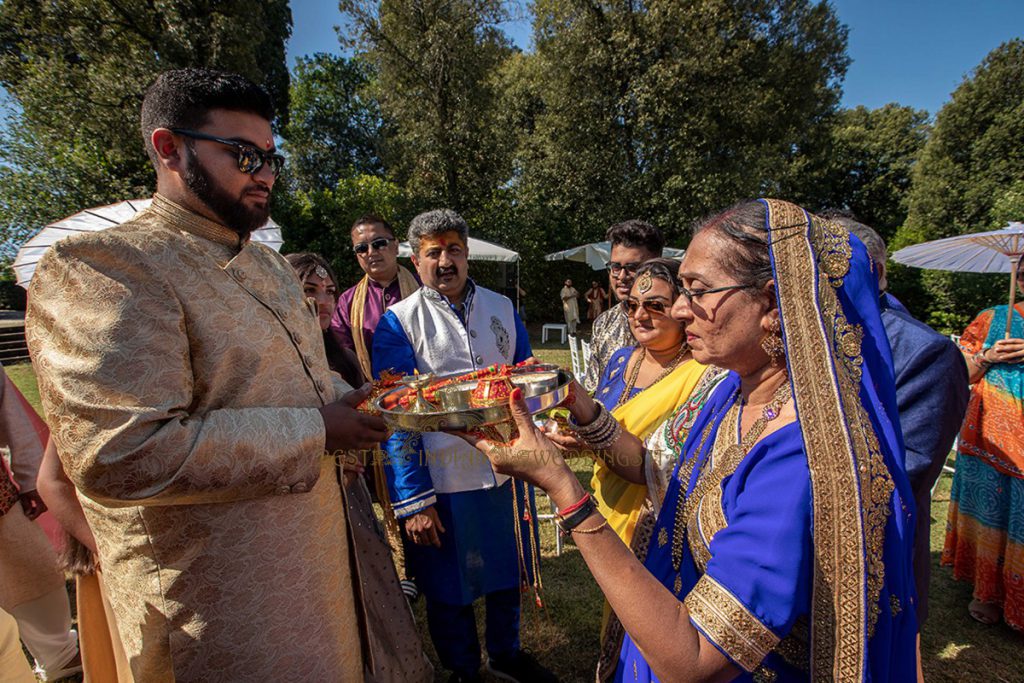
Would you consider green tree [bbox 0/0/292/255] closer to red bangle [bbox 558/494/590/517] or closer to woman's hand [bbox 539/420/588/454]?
woman's hand [bbox 539/420/588/454]

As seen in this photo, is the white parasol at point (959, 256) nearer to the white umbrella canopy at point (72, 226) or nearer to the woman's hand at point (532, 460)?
the woman's hand at point (532, 460)

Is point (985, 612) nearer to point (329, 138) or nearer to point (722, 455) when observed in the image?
point (722, 455)

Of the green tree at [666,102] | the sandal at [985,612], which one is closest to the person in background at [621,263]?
the sandal at [985,612]

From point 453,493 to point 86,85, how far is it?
1738 centimetres

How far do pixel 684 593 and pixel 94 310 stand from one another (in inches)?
75.2

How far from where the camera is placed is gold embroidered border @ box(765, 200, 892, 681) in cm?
121

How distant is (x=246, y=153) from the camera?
1.62 meters

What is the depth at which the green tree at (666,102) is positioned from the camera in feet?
58.4

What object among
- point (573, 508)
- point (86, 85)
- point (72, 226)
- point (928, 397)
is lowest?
point (928, 397)

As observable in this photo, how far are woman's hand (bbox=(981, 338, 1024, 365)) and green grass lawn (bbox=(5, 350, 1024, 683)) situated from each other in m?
1.91

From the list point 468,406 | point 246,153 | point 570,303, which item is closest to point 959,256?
point 468,406

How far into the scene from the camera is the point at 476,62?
17.8 m

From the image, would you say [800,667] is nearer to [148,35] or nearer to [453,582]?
[453,582]

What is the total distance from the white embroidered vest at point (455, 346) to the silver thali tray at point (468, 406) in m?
0.79
